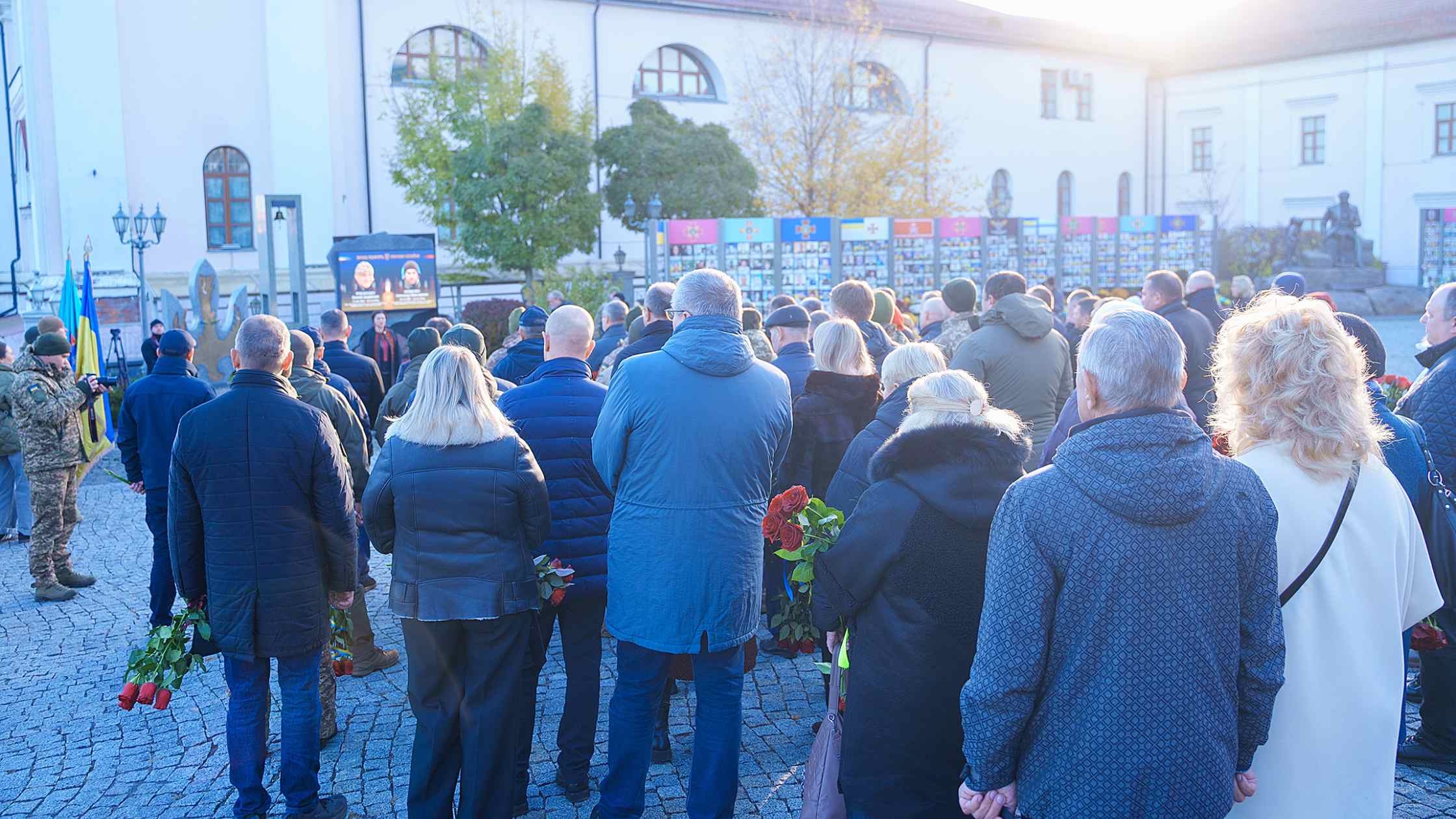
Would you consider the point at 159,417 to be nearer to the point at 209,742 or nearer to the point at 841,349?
the point at 209,742

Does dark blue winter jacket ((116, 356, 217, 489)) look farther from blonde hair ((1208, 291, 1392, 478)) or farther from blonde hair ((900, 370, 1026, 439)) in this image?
blonde hair ((1208, 291, 1392, 478))

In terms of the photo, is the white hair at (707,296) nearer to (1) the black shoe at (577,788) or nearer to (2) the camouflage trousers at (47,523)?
(1) the black shoe at (577,788)

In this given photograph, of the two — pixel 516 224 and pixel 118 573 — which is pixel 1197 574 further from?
pixel 516 224

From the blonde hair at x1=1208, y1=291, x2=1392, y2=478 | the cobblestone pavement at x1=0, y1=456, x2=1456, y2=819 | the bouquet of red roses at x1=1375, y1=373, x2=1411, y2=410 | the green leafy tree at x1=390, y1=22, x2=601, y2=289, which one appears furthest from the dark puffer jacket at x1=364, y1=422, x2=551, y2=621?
the green leafy tree at x1=390, y1=22, x2=601, y2=289

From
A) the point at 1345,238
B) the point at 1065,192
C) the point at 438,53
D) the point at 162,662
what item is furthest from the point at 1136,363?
the point at 1065,192

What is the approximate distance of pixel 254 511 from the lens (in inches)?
173

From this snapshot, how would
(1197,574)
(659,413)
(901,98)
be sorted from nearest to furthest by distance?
1. (1197,574)
2. (659,413)
3. (901,98)

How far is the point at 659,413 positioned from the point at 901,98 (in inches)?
1436

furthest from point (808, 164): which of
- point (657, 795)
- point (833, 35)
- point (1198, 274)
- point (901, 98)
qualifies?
point (657, 795)

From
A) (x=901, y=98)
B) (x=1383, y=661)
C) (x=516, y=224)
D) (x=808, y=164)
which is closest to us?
(x=1383, y=661)

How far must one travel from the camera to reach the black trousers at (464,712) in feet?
13.9

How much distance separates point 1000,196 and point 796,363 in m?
37.1

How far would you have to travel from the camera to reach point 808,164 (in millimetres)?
30812

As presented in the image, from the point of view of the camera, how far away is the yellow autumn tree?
30.6 metres
